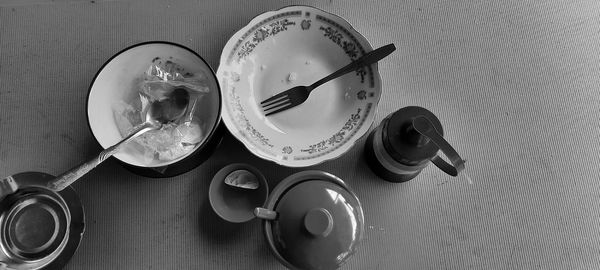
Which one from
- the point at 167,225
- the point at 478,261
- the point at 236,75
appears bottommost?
the point at 478,261

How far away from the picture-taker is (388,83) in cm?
72

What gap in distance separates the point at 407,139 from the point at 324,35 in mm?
228

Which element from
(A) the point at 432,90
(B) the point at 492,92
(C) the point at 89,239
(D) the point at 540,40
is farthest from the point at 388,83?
(C) the point at 89,239

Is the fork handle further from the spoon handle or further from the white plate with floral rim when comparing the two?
the spoon handle

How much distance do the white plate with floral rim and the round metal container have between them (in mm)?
268

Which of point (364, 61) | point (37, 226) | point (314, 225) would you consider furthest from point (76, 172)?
point (364, 61)

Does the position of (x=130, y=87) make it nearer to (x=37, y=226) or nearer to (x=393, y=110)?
(x=37, y=226)

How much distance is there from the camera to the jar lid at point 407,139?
1.90 feet

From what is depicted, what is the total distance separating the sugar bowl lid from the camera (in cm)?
53

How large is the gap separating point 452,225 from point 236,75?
416 millimetres

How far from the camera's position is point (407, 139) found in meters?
0.59

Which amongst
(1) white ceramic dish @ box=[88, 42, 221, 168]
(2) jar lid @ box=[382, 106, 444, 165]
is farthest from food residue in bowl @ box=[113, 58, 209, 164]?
(2) jar lid @ box=[382, 106, 444, 165]

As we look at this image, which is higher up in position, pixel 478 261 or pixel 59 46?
pixel 59 46

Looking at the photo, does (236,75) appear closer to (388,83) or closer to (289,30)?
(289,30)
